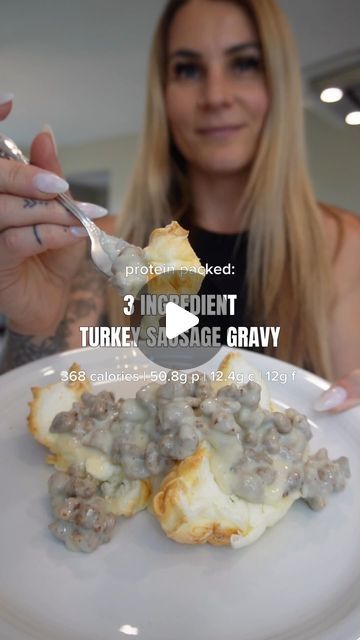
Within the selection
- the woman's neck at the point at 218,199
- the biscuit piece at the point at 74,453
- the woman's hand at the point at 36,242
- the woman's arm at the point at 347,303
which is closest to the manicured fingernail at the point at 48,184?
the woman's hand at the point at 36,242

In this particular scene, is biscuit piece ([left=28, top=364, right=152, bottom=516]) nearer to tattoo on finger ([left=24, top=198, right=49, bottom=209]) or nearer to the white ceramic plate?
A: the white ceramic plate

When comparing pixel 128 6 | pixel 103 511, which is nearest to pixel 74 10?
pixel 128 6

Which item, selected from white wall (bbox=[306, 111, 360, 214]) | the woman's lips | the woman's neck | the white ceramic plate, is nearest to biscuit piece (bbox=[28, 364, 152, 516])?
the white ceramic plate

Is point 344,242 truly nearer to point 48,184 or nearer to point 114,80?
point 114,80

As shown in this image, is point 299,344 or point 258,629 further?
point 299,344

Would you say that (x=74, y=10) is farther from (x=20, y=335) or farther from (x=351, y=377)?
(x=351, y=377)

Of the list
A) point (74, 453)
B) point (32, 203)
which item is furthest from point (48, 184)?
point (74, 453)
